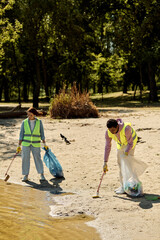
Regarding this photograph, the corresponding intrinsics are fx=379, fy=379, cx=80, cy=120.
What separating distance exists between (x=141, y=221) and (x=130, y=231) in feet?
1.39

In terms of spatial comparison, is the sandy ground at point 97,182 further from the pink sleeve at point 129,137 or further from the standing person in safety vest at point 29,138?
the pink sleeve at point 129,137

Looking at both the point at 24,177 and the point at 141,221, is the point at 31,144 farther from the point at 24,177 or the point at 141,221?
the point at 141,221

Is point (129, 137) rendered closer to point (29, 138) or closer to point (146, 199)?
point (146, 199)

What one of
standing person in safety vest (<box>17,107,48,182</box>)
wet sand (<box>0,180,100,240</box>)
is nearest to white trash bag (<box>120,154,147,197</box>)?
wet sand (<box>0,180,100,240</box>)

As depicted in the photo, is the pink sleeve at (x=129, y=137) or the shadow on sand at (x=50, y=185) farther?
the shadow on sand at (x=50, y=185)

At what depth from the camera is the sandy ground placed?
548cm

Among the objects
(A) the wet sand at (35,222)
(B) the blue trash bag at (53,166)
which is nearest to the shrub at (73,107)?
(B) the blue trash bag at (53,166)

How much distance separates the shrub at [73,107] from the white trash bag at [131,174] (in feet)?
48.3

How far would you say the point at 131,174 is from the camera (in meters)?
6.84

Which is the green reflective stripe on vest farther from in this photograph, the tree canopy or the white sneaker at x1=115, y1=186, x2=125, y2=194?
the tree canopy

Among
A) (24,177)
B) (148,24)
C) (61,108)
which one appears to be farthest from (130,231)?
(148,24)

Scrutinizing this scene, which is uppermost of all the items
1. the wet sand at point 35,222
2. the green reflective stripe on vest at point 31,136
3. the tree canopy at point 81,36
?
the tree canopy at point 81,36

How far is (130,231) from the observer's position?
518 centimetres

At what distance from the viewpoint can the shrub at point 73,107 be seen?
21688 millimetres
